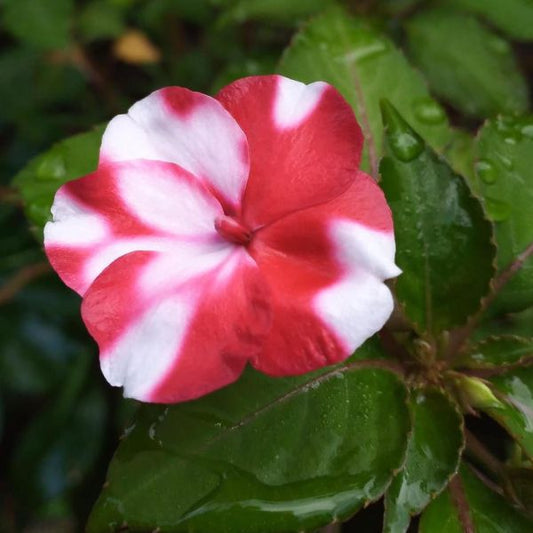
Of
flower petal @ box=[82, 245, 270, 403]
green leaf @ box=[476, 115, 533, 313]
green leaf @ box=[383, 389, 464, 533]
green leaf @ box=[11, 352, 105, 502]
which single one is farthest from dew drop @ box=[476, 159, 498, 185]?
green leaf @ box=[11, 352, 105, 502]

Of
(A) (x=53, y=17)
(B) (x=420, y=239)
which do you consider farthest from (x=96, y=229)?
(A) (x=53, y=17)

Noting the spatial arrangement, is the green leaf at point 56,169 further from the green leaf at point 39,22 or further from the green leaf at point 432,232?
the green leaf at point 39,22

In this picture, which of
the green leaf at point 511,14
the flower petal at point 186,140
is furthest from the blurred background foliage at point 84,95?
the flower petal at point 186,140

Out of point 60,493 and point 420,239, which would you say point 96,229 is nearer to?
point 420,239

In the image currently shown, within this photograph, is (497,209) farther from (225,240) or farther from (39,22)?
(39,22)

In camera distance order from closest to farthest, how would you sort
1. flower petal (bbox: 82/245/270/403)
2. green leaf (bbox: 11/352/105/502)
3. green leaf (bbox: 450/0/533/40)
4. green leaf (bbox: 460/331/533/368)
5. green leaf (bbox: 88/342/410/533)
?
flower petal (bbox: 82/245/270/403) → green leaf (bbox: 88/342/410/533) → green leaf (bbox: 460/331/533/368) → green leaf (bbox: 450/0/533/40) → green leaf (bbox: 11/352/105/502)

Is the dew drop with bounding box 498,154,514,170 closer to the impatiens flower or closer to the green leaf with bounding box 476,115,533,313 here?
the green leaf with bounding box 476,115,533,313

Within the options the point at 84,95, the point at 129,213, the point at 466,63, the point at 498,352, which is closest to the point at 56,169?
the point at 129,213

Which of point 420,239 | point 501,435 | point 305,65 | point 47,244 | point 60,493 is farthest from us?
point 60,493

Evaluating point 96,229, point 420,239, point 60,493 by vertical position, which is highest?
point 96,229
